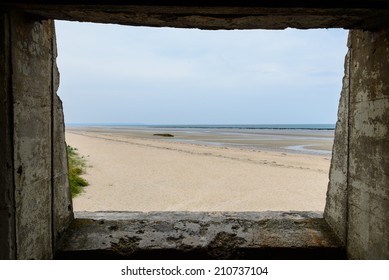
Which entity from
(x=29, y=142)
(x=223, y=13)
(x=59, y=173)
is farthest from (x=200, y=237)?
(x=223, y=13)

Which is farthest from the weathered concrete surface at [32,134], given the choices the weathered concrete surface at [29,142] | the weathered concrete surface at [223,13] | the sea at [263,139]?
the sea at [263,139]

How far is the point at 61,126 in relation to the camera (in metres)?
3.26

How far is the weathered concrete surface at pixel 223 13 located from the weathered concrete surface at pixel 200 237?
1977 millimetres

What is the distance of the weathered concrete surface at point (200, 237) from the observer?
10.2 feet

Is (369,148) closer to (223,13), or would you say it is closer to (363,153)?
(363,153)

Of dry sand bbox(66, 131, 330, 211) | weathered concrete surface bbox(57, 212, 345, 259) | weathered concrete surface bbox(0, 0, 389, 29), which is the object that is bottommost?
dry sand bbox(66, 131, 330, 211)

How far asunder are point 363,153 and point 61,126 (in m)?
2.84

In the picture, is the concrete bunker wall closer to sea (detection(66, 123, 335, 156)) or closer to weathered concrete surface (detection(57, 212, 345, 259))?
weathered concrete surface (detection(57, 212, 345, 259))

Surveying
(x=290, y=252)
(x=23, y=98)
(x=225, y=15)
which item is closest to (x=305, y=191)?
(x=290, y=252)

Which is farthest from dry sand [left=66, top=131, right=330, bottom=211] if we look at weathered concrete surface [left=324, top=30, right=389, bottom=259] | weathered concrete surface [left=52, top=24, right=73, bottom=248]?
weathered concrete surface [left=324, top=30, right=389, bottom=259]

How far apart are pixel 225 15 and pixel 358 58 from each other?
53.2 inches

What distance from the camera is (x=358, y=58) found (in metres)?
2.98

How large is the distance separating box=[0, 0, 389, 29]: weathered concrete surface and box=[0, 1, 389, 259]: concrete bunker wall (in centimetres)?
1

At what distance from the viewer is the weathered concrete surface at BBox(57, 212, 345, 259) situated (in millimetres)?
3102
